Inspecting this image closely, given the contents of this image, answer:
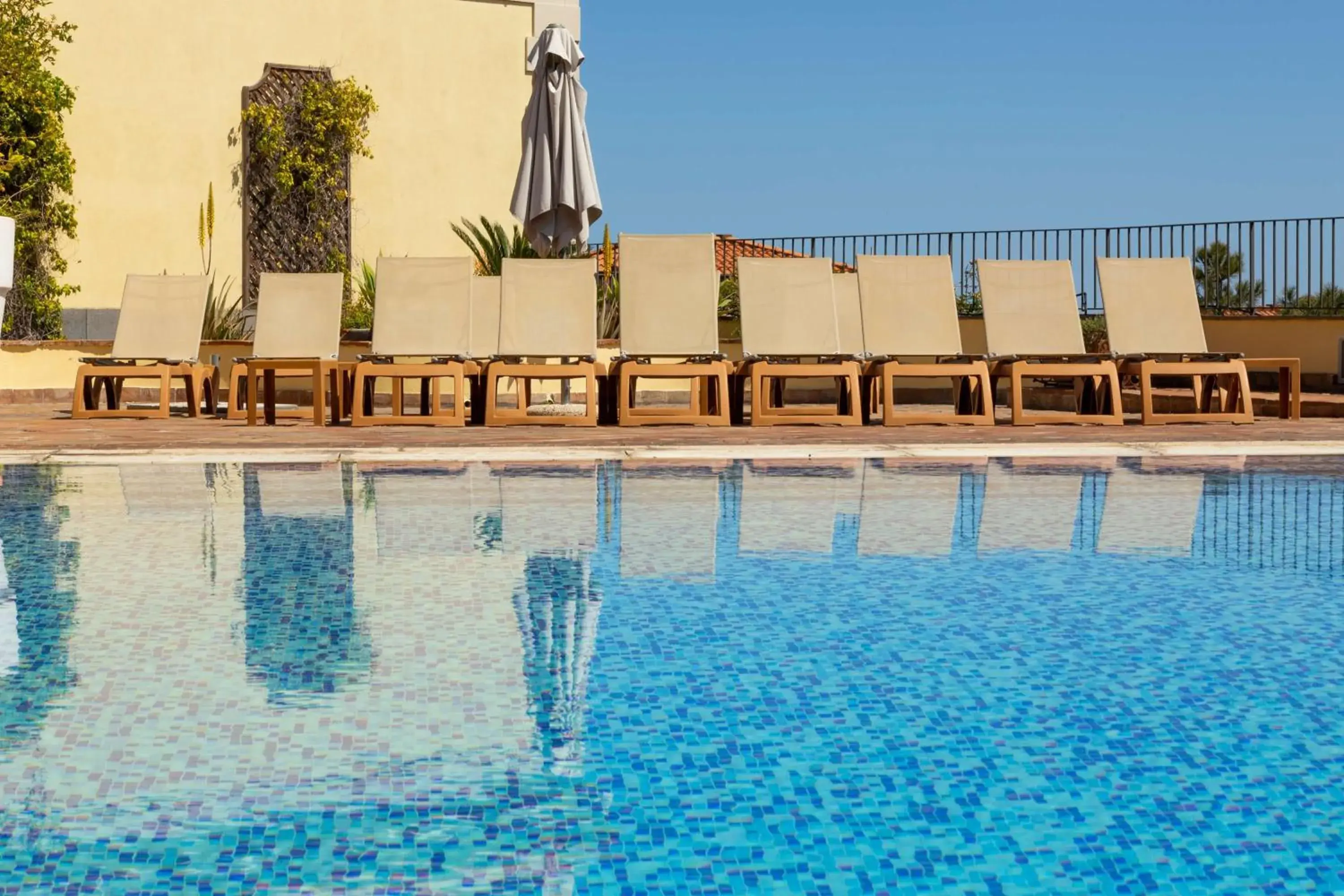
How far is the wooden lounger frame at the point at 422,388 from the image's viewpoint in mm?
10438

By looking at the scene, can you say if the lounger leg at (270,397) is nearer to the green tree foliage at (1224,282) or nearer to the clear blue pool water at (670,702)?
the clear blue pool water at (670,702)

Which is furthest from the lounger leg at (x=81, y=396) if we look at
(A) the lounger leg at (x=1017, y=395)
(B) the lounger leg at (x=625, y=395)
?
(A) the lounger leg at (x=1017, y=395)

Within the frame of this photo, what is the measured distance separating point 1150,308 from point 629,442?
4.26 m

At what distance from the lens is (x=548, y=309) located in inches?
430

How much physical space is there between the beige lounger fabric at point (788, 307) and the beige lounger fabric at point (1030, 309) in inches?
43.5

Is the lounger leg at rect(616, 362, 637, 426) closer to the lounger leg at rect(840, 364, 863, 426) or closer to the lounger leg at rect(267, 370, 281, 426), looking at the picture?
the lounger leg at rect(840, 364, 863, 426)

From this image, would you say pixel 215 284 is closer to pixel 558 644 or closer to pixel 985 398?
pixel 985 398

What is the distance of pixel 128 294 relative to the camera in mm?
11945

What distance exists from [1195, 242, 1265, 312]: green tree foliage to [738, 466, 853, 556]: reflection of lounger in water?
977 cm

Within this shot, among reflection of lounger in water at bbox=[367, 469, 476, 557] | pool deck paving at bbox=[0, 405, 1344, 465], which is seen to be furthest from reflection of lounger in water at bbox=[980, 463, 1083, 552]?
reflection of lounger in water at bbox=[367, 469, 476, 557]

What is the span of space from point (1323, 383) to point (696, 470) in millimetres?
9760

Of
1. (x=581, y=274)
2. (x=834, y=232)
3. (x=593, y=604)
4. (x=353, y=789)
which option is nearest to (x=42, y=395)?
(x=581, y=274)

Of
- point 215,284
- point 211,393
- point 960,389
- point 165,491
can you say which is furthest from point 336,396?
point 215,284

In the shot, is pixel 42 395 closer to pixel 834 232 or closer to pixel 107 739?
pixel 834 232
